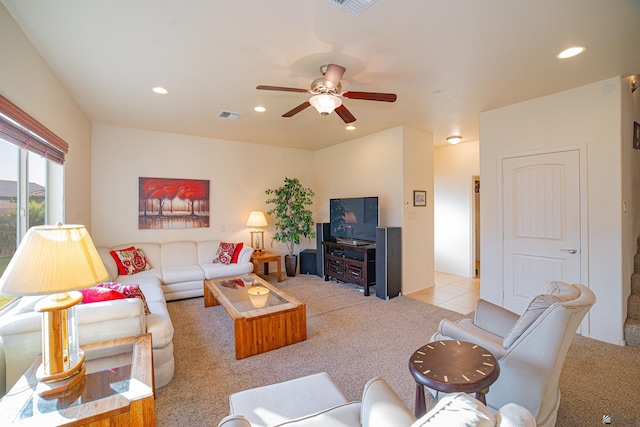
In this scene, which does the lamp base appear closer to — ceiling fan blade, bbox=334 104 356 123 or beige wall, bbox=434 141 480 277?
ceiling fan blade, bbox=334 104 356 123

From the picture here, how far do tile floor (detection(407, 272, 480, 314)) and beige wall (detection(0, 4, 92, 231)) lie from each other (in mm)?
4985

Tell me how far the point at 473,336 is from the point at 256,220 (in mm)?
4377

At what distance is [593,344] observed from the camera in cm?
293

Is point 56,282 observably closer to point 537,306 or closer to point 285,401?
point 285,401

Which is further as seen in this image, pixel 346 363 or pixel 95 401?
pixel 346 363

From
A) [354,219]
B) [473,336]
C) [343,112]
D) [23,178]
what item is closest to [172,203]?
[23,178]

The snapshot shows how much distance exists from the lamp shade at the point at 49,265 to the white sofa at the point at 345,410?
3.18 feet

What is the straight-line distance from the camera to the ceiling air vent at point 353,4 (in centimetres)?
183

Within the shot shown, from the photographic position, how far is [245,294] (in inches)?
138

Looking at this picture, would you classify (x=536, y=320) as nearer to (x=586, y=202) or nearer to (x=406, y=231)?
(x=586, y=202)

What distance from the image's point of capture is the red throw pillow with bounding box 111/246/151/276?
13.7 ft

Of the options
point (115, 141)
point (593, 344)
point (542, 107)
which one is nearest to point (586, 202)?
point (542, 107)

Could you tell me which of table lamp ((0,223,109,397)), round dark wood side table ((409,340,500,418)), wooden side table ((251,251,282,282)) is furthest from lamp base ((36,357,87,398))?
wooden side table ((251,251,282,282))

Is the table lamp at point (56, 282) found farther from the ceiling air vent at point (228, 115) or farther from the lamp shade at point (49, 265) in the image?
the ceiling air vent at point (228, 115)
